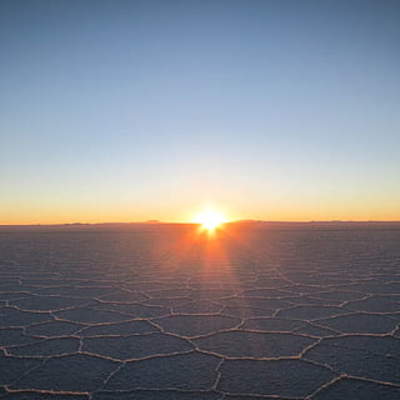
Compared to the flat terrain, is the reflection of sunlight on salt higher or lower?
higher

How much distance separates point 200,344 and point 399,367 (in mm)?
1116

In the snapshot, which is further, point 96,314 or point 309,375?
point 96,314

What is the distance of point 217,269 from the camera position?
19.1 feet

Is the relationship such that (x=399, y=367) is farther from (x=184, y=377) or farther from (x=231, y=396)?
(x=184, y=377)

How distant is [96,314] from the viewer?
3266 mm

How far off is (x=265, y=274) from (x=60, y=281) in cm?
262

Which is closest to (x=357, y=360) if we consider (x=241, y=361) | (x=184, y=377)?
(x=241, y=361)

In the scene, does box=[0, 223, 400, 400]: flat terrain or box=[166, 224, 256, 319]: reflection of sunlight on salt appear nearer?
box=[0, 223, 400, 400]: flat terrain

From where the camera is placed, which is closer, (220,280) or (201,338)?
(201,338)

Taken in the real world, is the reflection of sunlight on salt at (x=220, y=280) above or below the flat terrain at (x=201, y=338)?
above

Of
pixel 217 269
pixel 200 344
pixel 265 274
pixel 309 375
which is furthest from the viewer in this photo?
pixel 217 269

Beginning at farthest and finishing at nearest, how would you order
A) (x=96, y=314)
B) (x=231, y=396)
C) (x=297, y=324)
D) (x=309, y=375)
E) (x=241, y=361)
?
(x=96, y=314) → (x=297, y=324) → (x=241, y=361) → (x=309, y=375) → (x=231, y=396)

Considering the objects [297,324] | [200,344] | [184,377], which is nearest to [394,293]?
[297,324]

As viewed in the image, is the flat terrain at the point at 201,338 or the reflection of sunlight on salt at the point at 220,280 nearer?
the flat terrain at the point at 201,338
